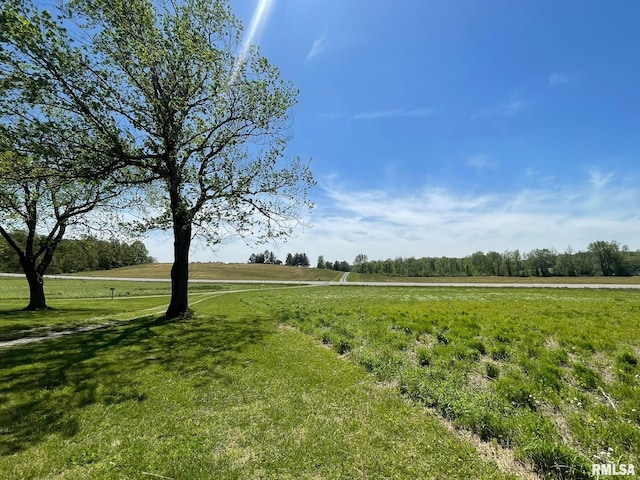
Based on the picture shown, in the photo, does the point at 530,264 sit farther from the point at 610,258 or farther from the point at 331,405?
the point at 331,405

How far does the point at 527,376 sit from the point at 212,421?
7332 millimetres

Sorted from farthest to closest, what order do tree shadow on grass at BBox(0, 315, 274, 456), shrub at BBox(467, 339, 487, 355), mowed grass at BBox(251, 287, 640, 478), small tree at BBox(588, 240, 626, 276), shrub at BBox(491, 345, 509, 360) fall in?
1. small tree at BBox(588, 240, 626, 276)
2. shrub at BBox(467, 339, 487, 355)
3. shrub at BBox(491, 345, 509, 360)
4. tree shadow on grass at BBox(0, 315, 274, 456)
5. mowed grass at BBox(251, 287, 640, 478)

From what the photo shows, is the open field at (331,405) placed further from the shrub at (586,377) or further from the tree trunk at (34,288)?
the tree trunk at (34,288)

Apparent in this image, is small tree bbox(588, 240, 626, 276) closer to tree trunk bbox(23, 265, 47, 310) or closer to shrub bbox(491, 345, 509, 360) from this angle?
shrub bbox(491, 345, 509, 360)

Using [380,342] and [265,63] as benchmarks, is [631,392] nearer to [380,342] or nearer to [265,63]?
[380,342]

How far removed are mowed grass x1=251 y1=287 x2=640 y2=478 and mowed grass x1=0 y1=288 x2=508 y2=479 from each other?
32.0 inches

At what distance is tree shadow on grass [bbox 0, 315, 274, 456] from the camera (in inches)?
232

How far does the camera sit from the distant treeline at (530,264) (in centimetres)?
11721

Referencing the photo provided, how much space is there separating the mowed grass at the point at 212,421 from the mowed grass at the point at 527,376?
0.81 m

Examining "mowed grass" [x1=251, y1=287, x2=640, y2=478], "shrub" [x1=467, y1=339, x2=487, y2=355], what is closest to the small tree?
"mowed grass" [x1=251, y1=287, x2=640, y2=478]

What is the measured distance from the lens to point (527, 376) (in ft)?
24.5

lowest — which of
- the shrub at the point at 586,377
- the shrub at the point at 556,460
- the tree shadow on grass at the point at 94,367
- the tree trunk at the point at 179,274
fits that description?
the tree shadow on grass at the point at 94,367

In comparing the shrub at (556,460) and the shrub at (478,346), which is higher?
the shrub at (478,346)

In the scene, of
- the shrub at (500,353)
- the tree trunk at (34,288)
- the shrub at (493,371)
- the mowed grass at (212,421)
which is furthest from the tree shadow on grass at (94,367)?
the tree trunk at (34,288)
